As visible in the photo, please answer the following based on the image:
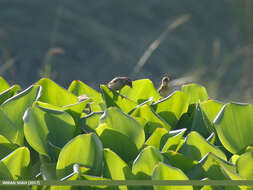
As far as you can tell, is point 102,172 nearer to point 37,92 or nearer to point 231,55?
point 37,92

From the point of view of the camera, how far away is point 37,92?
129 centimetres

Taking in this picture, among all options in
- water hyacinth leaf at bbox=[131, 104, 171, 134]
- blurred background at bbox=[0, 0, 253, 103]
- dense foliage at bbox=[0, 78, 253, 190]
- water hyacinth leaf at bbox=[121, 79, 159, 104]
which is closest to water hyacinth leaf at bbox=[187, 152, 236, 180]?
dense foliage at bbox=[0, 78, 253, 190]

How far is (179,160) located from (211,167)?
0.09 m

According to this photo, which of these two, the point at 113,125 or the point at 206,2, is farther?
the point at 206,2

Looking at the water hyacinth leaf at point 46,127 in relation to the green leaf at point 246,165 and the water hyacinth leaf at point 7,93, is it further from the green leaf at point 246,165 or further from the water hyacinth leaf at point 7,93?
the green leaf at point 246,165

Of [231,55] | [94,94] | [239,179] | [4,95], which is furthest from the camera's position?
[231,55]

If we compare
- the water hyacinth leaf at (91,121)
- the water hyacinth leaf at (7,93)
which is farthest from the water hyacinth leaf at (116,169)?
the water hyacinth leaf at (7,93)

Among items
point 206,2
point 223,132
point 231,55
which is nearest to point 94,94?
point 223,132

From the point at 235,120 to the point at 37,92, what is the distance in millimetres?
526

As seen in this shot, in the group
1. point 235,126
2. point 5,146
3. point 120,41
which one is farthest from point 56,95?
point 120,41

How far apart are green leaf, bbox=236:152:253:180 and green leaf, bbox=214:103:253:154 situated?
0.44 feet

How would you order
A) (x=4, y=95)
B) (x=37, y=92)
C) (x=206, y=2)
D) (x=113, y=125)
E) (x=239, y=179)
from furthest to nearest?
1. (x=206, y=2)
2. (x=4, y=95)
3. (x=37, y=92)
4. (x=113, y=125)
5. (x=239, y=179)

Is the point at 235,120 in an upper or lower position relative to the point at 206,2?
lower

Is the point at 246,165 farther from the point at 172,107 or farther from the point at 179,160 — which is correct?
the point at 172,107
